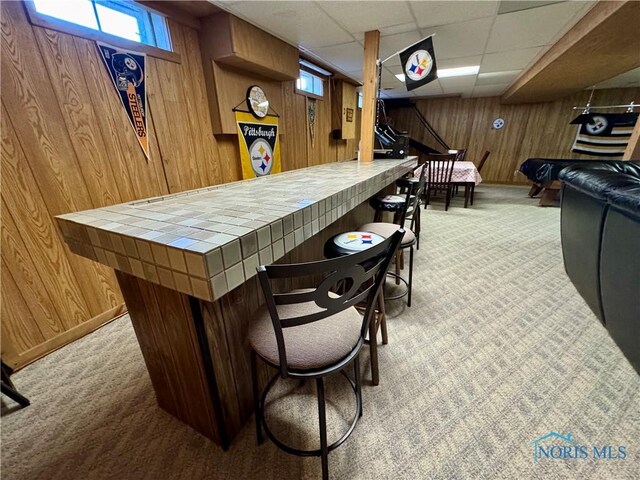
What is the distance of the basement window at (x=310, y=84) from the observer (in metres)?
3.97

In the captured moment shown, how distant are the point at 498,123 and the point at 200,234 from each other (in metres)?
9.09

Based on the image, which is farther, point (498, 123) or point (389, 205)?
point (498, 123)

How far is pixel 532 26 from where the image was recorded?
2.76m

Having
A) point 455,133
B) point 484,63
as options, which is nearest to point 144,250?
point 484,63

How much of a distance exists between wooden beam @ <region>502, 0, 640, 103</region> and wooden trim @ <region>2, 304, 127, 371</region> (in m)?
4.72

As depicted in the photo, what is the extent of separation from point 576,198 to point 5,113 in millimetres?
3660

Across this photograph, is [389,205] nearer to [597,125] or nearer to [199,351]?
[199,351]

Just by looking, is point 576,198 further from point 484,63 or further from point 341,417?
point 484,63

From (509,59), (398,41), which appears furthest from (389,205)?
(509,59)

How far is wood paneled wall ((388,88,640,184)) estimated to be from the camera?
6391 millimetres

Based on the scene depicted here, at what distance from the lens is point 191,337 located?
89 cm

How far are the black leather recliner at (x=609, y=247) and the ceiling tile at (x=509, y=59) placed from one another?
2.74 m

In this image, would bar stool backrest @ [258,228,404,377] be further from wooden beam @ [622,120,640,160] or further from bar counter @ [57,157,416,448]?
wooden beam @ [622,120,640,160]

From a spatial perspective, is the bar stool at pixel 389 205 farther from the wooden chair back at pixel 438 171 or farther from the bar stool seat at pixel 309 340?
the wooden chair back at pixel 438 171
